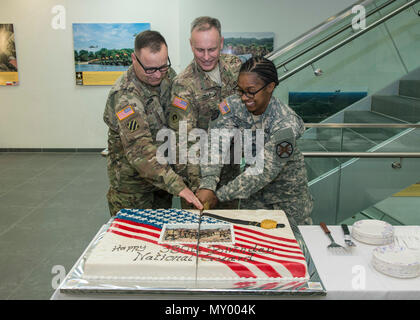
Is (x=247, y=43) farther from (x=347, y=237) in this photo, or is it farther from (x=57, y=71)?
(x=347, y=237)

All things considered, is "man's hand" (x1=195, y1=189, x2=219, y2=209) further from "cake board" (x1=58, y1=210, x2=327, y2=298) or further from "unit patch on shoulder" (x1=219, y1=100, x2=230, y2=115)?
"cake board" (x1=58, y1=210, x2=327, y2=298)

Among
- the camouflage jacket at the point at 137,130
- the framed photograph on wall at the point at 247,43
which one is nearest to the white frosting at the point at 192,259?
the camouflage jacket at the point at 137,130

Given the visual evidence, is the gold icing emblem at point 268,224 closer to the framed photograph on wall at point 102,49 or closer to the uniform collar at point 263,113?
the uniform collar at point 263,113

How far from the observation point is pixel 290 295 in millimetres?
1112

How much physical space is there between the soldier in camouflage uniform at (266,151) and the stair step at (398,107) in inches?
68.0

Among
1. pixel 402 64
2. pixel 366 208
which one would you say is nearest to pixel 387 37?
pixel 402 64

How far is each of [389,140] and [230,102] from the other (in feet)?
5.19

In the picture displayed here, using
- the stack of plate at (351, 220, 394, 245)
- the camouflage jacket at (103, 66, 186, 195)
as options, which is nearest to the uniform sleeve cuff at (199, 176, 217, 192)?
the camouflage jacket at (103, 66, 186, 195)

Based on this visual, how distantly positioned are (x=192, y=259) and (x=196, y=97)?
4.04ft

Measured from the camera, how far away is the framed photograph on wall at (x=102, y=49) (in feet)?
20.3

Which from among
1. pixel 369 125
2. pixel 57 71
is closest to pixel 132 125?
pixel 369 125

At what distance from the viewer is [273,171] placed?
1.80 meters

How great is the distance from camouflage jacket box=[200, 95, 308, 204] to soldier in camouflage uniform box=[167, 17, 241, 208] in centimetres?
23

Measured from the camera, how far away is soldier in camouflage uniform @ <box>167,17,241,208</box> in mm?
2070
